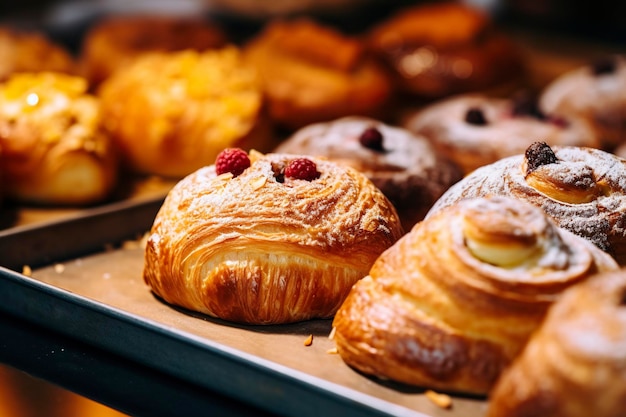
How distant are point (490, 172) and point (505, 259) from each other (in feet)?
1.82

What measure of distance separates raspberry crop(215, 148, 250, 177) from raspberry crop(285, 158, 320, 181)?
0.41 ft

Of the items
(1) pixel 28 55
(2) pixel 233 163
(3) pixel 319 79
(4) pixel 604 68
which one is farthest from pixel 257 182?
(4) pixel 604 68

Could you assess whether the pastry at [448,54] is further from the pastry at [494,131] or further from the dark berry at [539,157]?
the dark berry at [539,157]

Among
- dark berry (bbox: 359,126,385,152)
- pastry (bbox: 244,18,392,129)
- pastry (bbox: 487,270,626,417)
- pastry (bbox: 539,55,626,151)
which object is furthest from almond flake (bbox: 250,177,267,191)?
pastry (bbox: 539,55,626,151)

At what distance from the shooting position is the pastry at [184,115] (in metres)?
3.33

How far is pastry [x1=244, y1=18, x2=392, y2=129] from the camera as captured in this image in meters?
3.86

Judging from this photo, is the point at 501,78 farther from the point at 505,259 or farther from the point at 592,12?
the point at 505,259

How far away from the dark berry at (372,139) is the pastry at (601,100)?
141cm

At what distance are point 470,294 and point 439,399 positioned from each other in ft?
0.77

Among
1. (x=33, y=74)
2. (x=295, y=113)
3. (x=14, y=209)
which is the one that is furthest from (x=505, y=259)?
(x=33, y=74)

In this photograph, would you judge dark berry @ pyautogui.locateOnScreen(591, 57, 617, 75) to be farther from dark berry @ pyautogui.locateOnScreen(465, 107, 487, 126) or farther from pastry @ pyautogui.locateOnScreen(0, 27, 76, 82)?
pastry @ pyautogui.locateOnScreen(0, 27, 76, 82)

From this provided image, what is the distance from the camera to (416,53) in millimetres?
4305

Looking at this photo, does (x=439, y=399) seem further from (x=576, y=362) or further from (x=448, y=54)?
(x=448, y=54)

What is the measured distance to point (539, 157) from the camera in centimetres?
205
